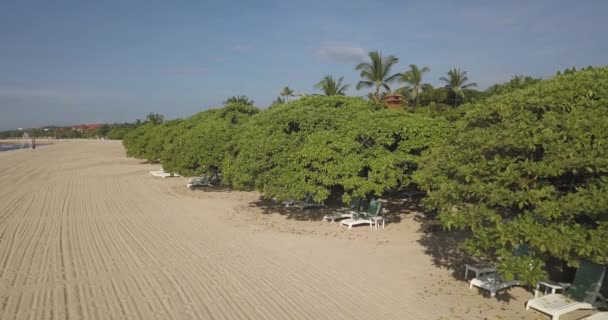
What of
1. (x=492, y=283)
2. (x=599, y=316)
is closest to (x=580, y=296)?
(x=599, y=316)

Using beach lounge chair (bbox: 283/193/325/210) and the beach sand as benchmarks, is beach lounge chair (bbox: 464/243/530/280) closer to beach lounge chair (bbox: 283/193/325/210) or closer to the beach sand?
the beach sand

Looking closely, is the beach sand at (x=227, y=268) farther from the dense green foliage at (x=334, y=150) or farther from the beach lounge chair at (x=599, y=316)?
the dense green foliage at (x=334, y=150)

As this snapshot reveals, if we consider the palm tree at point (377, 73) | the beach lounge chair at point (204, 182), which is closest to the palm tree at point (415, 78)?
the palm tree at point (377, 73)

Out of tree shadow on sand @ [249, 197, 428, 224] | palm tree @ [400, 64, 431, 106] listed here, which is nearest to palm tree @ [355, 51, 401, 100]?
palm tree @ [400, 64, 431, 106]

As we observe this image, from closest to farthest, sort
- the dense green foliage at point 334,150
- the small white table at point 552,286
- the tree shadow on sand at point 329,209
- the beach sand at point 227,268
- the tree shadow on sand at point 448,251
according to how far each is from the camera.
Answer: the beach sand at point 227,268 < the small white table at point 552,286 < the tree shadow on sand at point 448,251 < the dense green foliage at point 334,150 < the tree shadow on sand at point 329,209

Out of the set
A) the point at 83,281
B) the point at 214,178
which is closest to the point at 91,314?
the point at 83,281

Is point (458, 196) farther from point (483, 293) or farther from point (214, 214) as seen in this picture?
point (214, 214)

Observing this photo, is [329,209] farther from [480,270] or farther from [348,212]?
[480,270]
